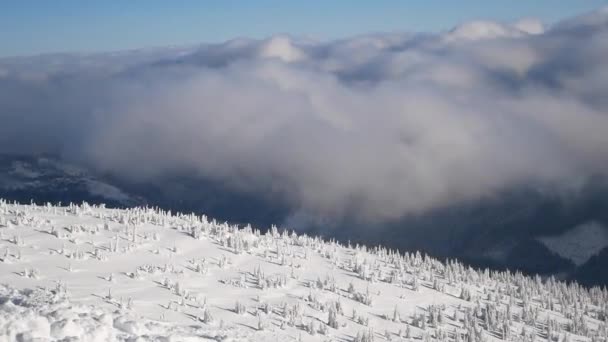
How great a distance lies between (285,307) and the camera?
18300 centimetres

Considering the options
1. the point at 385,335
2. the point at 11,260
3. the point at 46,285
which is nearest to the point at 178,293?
the point at 46,285

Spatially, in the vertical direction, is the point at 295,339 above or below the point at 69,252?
below

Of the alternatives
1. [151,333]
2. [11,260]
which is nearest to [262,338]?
[151,333]

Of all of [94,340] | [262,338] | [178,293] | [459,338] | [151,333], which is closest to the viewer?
[94,340]

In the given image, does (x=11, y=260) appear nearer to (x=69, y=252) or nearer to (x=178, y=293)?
(x=69, y=252)

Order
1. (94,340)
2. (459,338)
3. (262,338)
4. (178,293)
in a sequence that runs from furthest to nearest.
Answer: (459,338), (178,293), (262,338), (94,340)

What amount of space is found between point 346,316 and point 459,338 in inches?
1474

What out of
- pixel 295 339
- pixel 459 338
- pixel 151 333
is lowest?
pixel 459 338

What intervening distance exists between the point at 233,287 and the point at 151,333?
331ft

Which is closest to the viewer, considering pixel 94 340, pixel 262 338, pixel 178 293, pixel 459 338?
pixel 94 340

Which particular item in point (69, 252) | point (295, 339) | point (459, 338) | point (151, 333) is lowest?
point (459, 338)

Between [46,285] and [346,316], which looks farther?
[346,316]

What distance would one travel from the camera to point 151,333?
99.4 metres

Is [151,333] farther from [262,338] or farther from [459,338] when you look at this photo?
[459,338]
